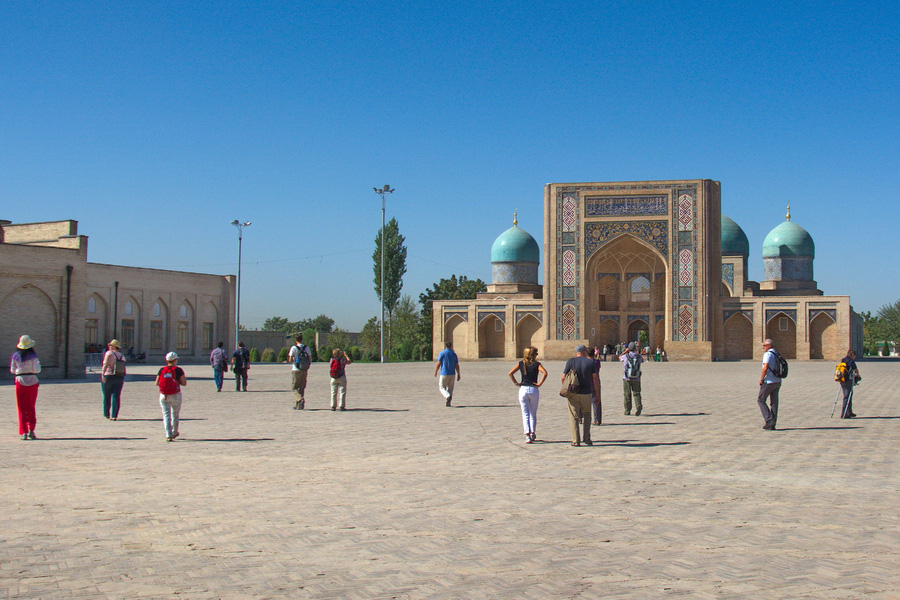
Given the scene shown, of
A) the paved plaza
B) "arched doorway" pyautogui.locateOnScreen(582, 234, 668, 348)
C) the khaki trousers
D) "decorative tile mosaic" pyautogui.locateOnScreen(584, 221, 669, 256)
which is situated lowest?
the paved plaza

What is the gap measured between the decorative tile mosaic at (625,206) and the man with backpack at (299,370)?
3498 centimetres

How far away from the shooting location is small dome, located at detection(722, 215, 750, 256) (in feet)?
185

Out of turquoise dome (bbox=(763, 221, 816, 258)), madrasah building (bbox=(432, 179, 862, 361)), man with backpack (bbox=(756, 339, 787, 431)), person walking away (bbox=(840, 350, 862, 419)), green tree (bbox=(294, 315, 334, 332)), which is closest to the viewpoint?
man with backpack (bbox=(756, 339, 787, 431))

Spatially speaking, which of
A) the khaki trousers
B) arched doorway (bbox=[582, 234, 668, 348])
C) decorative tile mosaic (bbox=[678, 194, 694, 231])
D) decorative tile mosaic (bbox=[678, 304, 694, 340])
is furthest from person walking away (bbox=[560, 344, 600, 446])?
arched doorway (bbox=[582, 234, 668, 348])

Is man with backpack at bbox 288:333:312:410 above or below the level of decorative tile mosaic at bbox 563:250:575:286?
below

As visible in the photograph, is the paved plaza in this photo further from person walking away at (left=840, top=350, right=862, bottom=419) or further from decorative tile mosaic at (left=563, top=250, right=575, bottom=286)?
decorative tile mosaic at (left=563, top=250, right=575, bottom=286)

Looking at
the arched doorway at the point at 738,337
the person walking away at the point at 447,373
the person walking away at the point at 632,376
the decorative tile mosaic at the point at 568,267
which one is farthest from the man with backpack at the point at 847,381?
the arched doorway at the point at 738,337

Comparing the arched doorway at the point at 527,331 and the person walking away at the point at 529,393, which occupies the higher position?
the arched doorway at the point at 527,331

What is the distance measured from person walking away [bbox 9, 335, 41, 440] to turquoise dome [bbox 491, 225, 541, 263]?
1883 inches

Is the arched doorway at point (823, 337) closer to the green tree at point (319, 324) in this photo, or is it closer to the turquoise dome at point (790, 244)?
the turquoise dome at point (790, 244)

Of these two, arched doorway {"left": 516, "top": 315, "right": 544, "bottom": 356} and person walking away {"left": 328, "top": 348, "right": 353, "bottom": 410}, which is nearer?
person walking away {"left": 328, "top": 348, "right": 353, "bottom": 410}

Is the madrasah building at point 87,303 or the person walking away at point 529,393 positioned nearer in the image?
the person walking away at point 529,393

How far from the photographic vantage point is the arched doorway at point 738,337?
49469 mm

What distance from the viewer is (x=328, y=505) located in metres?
6.92
